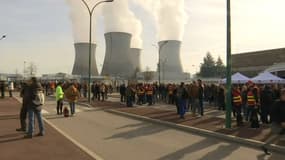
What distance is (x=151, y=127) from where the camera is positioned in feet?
51.5

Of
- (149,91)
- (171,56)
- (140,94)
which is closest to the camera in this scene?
(149,91)

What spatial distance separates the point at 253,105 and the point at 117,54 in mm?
57352

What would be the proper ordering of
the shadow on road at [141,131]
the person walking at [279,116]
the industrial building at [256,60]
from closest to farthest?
the person walking at [279,116], the shadow on road at [141,131], the industrial building at [256,60]

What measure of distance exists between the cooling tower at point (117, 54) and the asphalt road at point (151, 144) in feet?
178

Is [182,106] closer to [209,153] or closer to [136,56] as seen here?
[209,153]

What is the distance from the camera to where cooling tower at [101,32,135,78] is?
6962 centimetres

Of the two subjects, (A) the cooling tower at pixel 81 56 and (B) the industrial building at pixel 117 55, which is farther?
(A) the cooling tower at pixel 81 56

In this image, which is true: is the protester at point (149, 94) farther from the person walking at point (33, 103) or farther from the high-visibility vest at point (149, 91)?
the person walking at point (33, 103)

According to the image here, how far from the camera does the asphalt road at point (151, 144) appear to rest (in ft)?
32.0

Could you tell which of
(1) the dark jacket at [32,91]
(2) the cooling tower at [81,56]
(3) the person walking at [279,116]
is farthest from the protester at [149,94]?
(2) the cooling tower at [81,56]

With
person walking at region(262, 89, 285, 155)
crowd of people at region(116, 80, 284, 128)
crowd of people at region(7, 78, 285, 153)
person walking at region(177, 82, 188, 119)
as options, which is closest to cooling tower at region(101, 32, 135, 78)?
crowd of people at region(7, 78, 285, 153)

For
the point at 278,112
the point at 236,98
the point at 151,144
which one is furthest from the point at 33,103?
the point at 236,98

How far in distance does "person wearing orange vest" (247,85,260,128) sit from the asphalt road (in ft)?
8.09

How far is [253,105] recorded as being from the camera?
15.2 m
